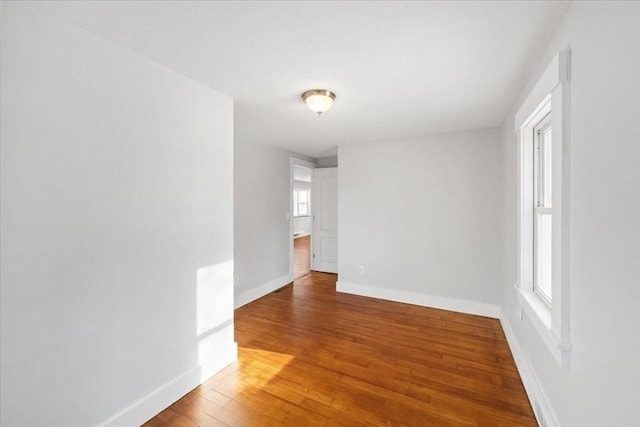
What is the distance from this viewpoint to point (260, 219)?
4.05 m

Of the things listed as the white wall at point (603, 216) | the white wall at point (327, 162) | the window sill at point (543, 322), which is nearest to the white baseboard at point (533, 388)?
the white wall at point (603, 216)

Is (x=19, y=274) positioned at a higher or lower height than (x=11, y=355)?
higher

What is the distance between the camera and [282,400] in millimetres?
1882

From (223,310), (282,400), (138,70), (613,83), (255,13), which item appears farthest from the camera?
(223,310)

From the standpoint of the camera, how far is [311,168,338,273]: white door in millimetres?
5305

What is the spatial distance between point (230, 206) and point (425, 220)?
8.47ft

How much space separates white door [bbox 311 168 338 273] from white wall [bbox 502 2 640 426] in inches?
159


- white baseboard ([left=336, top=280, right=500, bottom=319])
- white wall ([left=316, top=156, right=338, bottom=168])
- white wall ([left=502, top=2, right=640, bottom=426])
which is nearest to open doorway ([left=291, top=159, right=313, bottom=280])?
white wall ([left=316, top=156, right=338, bottom=168])

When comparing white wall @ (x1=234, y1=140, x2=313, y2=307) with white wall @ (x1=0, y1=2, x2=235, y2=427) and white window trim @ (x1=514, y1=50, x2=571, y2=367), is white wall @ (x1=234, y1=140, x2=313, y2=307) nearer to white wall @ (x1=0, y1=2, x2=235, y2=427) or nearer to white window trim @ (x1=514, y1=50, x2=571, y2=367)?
white wall @ (x1=0, y1=2, x2=235, y2=427)

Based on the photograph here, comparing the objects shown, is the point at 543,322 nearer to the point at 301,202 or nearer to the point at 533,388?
the point at 533,388

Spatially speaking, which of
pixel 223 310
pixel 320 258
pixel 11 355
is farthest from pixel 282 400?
pixel 320 258

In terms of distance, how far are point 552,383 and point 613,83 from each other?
1.55 metres

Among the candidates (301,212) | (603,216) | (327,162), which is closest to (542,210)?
(603,216)

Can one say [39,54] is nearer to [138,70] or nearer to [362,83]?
[138,70]
